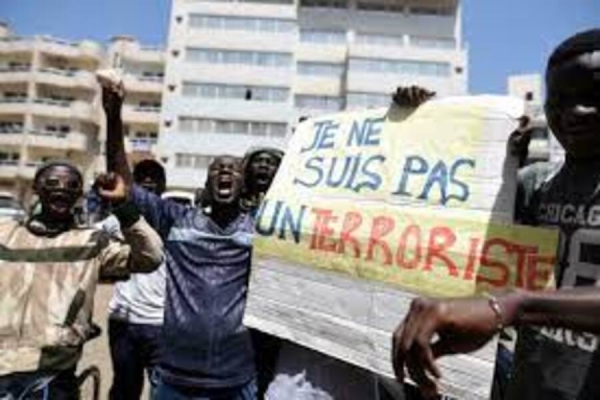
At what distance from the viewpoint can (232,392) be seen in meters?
3.73

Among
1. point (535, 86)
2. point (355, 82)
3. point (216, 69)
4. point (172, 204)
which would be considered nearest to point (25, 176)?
point (216, 69)

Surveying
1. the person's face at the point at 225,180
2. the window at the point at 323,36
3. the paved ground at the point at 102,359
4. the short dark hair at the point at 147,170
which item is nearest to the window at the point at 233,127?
the window at the point at 323,36

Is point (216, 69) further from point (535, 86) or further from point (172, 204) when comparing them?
point (172, 204)

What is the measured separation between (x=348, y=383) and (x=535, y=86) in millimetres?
58017

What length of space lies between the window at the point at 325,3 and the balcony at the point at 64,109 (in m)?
16.5

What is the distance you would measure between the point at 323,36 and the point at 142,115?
13859 mm

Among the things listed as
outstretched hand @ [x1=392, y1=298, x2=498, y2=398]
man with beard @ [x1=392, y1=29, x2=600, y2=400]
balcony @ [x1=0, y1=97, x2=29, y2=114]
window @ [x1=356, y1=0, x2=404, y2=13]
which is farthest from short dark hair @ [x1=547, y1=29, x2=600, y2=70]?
balcony @ [x1=0, y1=97, x2=29, y2=114]

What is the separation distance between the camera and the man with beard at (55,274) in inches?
136

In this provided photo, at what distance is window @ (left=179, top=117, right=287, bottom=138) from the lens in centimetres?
5231

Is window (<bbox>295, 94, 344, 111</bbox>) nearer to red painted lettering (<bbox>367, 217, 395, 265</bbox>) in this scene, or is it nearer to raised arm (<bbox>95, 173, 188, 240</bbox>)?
raised arm (<bbox>95, 173, 188, 240</bbox>)

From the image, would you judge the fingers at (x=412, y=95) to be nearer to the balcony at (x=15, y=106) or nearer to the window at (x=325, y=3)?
the window at (x=325, y=3)

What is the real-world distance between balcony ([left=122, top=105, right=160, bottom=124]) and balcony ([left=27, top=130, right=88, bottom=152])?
3.38 metres

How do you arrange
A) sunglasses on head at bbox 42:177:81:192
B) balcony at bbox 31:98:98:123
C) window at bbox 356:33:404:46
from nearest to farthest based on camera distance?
sunglasses on head at bbox 42:177:81:192, window at bbox 356:33:404:46, balcony at bbox 31:98:98:123

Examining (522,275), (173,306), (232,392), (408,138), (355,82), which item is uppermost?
(355,82)
